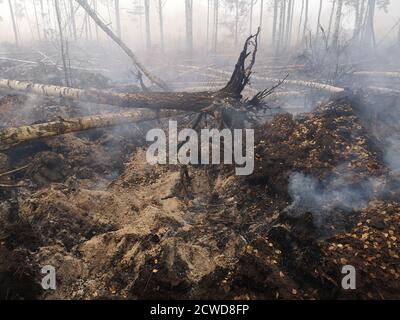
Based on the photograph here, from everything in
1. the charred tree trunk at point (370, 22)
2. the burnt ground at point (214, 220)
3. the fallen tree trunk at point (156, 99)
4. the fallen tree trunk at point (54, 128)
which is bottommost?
the burnt ground at point (214, 220)

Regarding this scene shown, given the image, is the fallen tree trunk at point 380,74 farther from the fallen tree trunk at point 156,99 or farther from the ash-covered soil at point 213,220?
the fallen tree trunk at point 156,99

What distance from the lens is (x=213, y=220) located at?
5.48m

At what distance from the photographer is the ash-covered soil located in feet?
13.2

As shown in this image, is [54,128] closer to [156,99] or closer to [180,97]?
[156,99]

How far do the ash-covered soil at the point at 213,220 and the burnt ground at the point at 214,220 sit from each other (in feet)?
0.06

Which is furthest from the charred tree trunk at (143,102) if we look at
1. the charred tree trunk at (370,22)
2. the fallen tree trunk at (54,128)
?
the charred tree trunk at (370,22)

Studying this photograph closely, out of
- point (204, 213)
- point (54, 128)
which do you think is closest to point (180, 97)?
point (54, 128)

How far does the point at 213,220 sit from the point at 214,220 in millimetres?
18

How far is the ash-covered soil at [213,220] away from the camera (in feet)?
13.2

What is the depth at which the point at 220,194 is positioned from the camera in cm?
621

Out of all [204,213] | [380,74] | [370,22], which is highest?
[370,22]

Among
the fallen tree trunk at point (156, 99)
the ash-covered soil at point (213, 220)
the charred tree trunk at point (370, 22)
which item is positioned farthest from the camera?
the charred tree trunk at point (370, 22)
